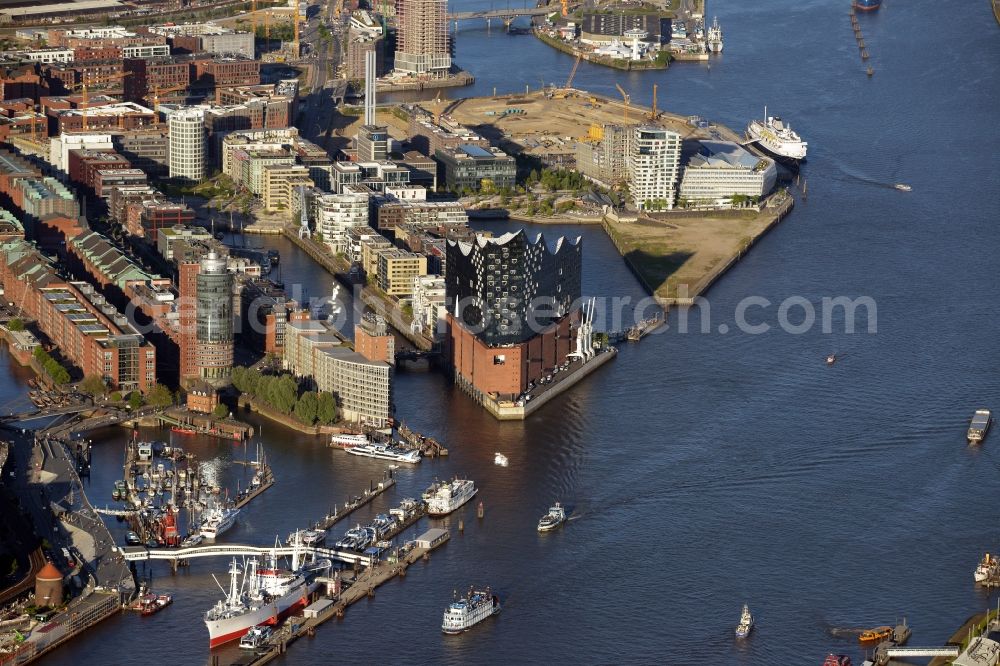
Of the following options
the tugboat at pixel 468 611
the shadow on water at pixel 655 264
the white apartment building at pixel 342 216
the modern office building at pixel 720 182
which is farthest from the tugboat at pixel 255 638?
the modern office building at pixel 720 182

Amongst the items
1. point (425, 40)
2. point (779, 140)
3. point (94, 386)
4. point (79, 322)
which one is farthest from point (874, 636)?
point (425, 40)

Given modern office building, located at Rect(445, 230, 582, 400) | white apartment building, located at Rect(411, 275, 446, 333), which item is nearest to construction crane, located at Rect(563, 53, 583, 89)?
white apartment building, located at Rect(411, 275, 446, 333)

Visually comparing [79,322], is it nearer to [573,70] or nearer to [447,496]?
[447,496]

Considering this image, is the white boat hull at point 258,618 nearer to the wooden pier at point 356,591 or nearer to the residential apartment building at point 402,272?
the wooden pier at point 356,591

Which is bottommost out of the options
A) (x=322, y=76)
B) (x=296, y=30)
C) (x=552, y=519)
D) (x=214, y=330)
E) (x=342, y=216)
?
(x=552, y=519)

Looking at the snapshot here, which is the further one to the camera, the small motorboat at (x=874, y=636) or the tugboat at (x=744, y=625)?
the tugboat at (x=744, y=625)

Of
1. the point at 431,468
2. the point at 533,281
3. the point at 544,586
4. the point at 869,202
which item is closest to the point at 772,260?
the point at 869,202
